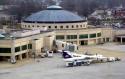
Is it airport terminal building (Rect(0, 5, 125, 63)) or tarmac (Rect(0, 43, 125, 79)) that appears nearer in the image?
tarmac (Rect(0, 43, 125, 79))

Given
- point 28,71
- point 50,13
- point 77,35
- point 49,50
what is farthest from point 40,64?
point 50,13

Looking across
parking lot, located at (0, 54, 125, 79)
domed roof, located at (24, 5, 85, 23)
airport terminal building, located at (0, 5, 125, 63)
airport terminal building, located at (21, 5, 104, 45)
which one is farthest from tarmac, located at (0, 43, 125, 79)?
domed roof, located at (24, 5, 85, 23)

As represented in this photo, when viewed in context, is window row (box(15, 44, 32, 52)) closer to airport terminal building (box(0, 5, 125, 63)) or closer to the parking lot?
airport terminal building (box(0, 5, 125, 63))

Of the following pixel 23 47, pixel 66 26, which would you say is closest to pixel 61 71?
pixel 23 47

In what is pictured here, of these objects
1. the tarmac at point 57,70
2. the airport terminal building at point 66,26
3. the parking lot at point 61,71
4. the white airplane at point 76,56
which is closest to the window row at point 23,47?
the tarmac at point 57,70

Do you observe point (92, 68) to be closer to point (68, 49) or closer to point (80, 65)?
point (80, 65)

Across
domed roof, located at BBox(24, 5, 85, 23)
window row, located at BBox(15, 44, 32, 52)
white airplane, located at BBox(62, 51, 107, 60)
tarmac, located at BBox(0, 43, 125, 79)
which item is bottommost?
tarmac, located at BBox(0, 43, 125, 79)

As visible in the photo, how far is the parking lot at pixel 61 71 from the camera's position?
6600 cm

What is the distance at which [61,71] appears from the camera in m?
69.6

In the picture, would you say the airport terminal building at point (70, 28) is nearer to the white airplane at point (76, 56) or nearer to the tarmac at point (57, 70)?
the white airplane at point (76, 56)

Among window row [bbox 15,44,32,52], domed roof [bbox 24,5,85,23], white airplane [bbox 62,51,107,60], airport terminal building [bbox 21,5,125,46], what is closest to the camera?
white airplane [bbox 62,51,107,60]

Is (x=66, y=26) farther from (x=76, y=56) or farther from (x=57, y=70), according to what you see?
(x=57, y=70)

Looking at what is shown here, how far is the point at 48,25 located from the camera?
335 feet

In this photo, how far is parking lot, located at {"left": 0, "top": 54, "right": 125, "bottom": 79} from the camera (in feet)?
217
